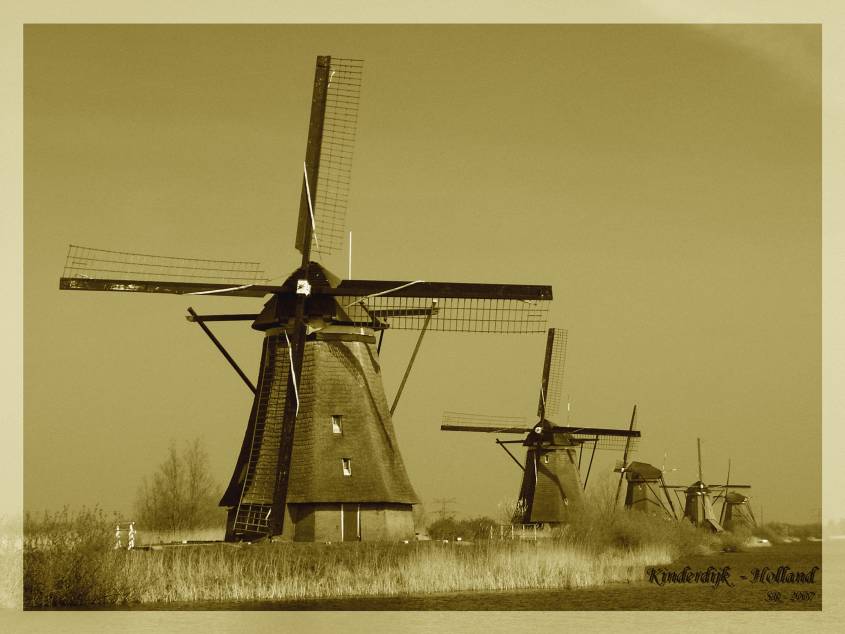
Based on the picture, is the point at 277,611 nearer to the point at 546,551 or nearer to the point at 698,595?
the point at 546,551

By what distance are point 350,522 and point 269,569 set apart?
6.29ft

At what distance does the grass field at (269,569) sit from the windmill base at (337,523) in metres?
0.44

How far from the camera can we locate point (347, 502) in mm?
23688

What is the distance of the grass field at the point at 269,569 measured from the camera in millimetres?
20469

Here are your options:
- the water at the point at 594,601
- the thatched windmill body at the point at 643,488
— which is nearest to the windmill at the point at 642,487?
the thatched windmill body at the point at 643,488

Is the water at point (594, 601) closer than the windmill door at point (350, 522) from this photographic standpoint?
Yes

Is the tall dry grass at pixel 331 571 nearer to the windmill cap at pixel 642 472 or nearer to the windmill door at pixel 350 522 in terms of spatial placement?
the windmill door at pixel 350 522

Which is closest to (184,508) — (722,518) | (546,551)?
(546,551)

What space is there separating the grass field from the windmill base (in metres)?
0.44

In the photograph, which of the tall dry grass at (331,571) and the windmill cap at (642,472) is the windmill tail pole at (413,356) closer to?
the tall dry grass at (331,571)

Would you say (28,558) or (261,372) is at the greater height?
(261,372)

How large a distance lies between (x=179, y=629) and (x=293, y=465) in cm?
518

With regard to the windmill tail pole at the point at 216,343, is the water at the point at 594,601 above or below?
below

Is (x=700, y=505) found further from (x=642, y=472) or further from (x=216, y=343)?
(x=216, y=343)
